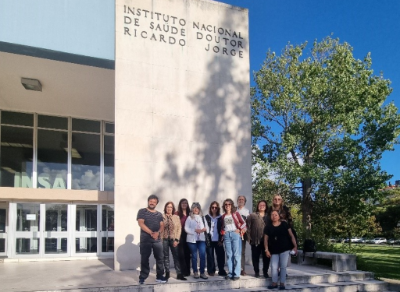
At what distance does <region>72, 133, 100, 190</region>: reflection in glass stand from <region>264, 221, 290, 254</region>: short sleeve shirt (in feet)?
25.8

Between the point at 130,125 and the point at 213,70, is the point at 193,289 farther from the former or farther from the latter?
the point at 213,70

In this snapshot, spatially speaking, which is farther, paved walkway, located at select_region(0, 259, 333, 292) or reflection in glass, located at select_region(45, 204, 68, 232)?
reflection in glass, located at select_region(45, 204, 68, 232)

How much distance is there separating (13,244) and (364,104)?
1488 cm

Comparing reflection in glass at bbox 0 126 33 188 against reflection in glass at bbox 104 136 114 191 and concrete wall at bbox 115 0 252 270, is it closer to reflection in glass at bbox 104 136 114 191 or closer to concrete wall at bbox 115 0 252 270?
reflection in glass at bbox 104 136 114 191

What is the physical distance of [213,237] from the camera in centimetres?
805

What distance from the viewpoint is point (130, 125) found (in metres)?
9.55

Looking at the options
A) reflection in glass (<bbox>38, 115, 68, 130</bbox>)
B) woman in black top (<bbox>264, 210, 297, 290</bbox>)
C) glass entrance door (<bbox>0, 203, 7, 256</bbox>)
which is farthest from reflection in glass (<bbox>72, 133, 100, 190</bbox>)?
woman in black top (<bbox>264, 210, 297, 290</bbox>)

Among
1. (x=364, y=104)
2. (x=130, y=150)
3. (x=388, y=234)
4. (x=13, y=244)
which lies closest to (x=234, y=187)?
(x=130, y=150)

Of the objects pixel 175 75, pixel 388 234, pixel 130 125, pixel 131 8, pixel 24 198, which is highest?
pixel 131 8

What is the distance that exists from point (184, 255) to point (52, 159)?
24.4 feet

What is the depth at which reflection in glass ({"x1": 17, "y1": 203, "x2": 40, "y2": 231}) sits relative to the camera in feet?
40.6

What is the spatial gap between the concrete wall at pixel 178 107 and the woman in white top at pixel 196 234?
1.91m

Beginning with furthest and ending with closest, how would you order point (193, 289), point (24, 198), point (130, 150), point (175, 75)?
point (24, 198)
point (175, 75)
point (130, 150)
point (193, 289)

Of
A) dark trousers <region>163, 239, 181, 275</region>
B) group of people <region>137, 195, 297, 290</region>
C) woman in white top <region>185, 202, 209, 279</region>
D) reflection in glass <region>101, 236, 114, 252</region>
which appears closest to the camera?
group of people <region>137, 195, 297, 290</region>
